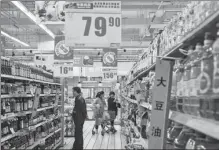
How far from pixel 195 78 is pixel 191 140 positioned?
38 centimetres

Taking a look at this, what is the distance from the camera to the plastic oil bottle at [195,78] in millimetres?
1763

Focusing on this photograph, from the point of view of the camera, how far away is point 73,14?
4.05 m

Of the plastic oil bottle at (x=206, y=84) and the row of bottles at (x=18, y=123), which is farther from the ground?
the plastic oil bottle at (x=206, y=84)

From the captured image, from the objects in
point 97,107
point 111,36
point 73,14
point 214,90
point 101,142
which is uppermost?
point 73,14

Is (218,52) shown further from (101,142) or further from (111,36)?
(101,142)

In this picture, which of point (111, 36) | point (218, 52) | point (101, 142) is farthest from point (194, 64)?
point (101, 142)

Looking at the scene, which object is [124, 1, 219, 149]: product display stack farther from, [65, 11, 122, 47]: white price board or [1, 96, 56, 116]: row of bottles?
[1, 96, 56, 116]: row of bottles

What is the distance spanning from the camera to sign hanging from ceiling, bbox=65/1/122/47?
4051mm

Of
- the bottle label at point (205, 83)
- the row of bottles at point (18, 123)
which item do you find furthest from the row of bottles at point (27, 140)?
the bottle label at point (205, 83)

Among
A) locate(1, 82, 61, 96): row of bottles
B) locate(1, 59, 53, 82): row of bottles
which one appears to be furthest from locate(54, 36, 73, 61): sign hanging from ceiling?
locate(1, 82, 61, 96): row of bottles

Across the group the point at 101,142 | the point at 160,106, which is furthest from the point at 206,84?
the point at 101,142

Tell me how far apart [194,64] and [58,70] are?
747cm

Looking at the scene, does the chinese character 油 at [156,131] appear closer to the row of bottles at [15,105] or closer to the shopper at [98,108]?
the row of bottles at [15,105]

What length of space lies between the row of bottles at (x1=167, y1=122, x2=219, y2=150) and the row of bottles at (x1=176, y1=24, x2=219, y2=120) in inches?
5.0
